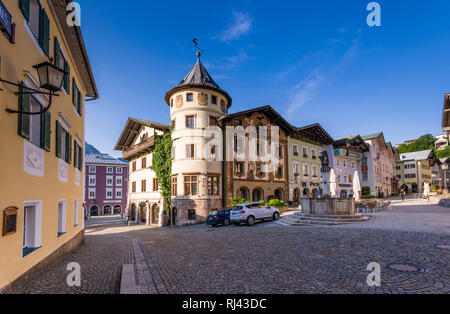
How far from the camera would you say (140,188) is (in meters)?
36.3

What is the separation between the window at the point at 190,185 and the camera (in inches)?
1070

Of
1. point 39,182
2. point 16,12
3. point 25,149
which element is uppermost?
point 16,12

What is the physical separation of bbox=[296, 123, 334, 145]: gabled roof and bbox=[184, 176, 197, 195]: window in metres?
18.5

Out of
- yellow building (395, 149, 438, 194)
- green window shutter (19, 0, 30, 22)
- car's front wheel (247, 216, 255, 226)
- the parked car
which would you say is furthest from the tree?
yellow building (395, 149, 438, 194)

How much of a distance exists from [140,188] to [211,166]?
13501mm

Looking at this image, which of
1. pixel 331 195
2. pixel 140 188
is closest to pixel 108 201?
pixel 140 188

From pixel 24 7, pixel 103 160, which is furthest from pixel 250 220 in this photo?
pixel 103 160

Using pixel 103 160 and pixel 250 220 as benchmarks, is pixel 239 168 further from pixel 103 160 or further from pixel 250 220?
pixel 103 160

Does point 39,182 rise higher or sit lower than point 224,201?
higher

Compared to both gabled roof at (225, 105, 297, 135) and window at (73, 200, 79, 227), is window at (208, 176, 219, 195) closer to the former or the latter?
gabled roof at (225, 105, 297, 135)

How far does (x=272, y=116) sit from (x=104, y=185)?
45347 millimetres

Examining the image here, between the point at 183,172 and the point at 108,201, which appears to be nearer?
the point at 183,172
